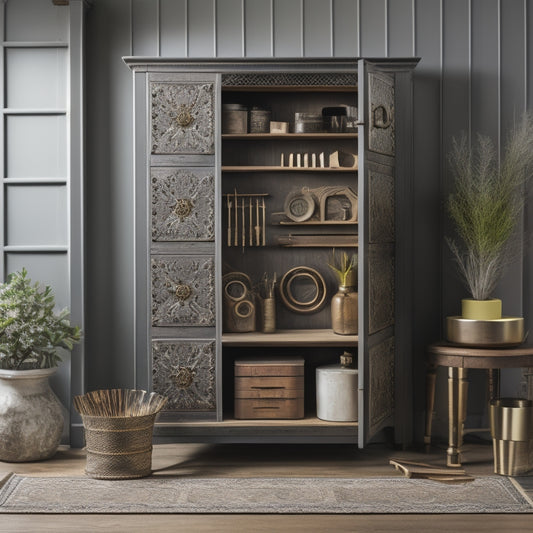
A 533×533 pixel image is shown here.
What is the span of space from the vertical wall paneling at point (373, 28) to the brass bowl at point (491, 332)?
181 cm

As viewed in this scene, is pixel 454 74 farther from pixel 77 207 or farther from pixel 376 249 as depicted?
pixel 77 207

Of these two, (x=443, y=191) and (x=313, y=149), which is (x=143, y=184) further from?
(x=443, y=191)

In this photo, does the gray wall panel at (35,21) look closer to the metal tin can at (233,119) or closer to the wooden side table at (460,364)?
the metal tin can at (233,119)

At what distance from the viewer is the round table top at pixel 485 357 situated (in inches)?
168

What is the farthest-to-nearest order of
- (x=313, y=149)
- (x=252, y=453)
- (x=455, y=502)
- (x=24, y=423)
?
(x=313, y=149), (x=252, y=453), (x=24, y=423), (x=455, y=502)

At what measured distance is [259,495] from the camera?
390 centimetres

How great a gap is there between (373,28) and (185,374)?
249cm

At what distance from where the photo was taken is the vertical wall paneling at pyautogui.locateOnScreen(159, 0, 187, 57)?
4.91m

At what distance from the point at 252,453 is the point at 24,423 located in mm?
1372

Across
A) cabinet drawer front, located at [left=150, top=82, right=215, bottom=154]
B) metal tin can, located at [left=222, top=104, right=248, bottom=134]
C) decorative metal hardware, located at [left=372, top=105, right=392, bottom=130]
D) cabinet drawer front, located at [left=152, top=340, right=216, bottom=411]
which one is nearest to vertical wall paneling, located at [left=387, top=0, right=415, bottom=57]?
decorative metal hardware, located at [left=372, top=105, right=392, bottom=130]

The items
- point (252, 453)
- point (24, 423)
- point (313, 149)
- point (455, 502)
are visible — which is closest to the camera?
point (455, 502)

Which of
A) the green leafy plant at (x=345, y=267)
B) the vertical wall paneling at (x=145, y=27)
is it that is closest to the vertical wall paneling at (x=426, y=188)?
the green leafy plant at (x=345, y=267)

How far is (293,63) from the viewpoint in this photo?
458 centimetres

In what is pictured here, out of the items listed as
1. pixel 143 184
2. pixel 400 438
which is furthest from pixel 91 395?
pixel 400 438
